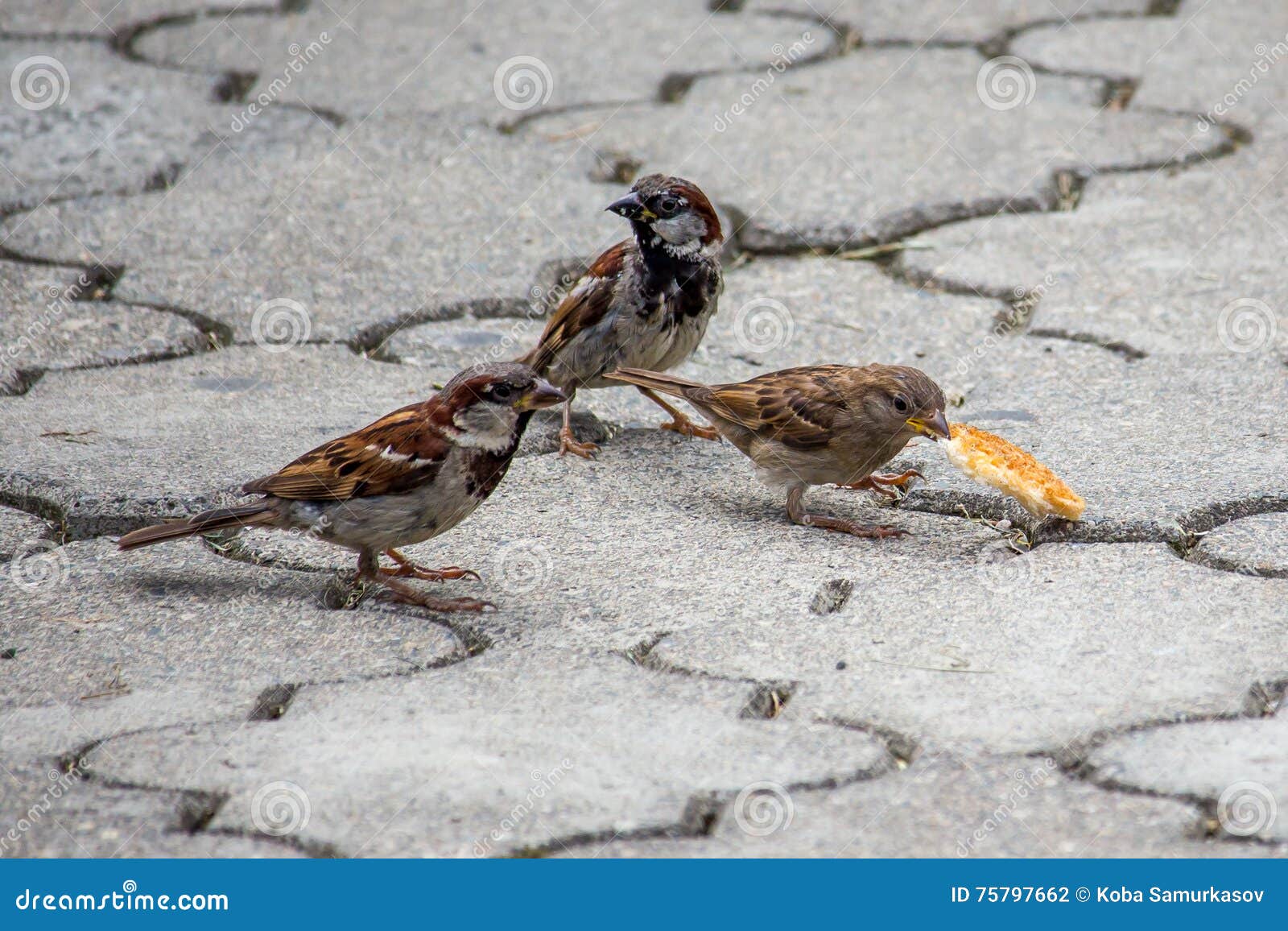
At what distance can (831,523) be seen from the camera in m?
3.74

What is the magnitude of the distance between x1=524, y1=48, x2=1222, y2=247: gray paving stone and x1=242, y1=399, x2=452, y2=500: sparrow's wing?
A: 93.4 inches

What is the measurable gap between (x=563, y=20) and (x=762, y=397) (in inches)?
158

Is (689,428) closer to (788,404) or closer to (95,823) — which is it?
(788,404)

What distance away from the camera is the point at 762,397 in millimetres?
3934

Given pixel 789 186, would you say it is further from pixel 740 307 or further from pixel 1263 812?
pixel 1263 812

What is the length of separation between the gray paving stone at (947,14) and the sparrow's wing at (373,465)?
439 cm

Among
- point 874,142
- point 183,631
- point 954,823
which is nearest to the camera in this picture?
point 954,823

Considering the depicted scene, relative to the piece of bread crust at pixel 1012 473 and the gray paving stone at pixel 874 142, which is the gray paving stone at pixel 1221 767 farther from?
the gray paving stone at pixel 874 142

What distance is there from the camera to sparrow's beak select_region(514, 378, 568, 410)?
3.35 meters

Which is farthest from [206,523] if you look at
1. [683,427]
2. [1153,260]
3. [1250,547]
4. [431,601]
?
[1153,260]

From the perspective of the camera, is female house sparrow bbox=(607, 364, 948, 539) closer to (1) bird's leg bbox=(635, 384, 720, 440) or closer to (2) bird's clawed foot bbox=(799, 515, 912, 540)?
(2) bird's clawed foot bbox=(799, 515, 912, 540)

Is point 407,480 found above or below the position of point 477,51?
below

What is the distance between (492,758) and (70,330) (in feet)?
8.84
